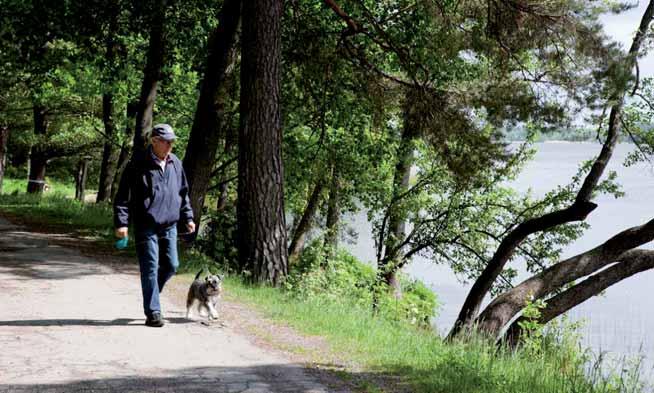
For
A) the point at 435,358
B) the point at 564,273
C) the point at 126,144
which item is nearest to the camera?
the point at 435,358

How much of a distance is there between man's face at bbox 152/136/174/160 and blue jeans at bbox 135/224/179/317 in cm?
73

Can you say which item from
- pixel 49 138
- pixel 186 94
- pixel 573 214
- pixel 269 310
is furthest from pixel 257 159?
pixel 49 138

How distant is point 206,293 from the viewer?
319 inches

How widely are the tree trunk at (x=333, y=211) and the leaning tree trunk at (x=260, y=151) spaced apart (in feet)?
23.7

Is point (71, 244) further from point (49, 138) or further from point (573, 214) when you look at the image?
point (49, 138)

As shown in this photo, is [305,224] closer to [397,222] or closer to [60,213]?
[397,222]

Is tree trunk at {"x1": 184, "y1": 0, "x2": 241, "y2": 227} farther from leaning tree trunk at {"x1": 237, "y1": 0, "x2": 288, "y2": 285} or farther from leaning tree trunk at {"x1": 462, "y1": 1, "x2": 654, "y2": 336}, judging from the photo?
leaning tree trunk at {"x1": 462, "y1": 1, "x2": 654, "y2": 336}

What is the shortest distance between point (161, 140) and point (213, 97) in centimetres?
738

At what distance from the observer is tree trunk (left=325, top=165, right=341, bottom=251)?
786 inches

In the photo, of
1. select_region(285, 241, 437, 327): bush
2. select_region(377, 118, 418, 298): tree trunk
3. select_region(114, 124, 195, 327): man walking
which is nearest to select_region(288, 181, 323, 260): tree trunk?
select_region(377, 118, 418, 298): tree trunk

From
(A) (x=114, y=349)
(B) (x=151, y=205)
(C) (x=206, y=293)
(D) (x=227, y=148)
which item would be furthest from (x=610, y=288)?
(A) (x=114, y=349)

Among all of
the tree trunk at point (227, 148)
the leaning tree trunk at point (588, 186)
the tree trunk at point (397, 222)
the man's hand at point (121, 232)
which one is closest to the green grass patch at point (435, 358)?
the man's hand at point (121, 232)

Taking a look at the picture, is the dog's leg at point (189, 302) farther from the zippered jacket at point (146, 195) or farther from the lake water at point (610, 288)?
the lake water at point (610, 288)

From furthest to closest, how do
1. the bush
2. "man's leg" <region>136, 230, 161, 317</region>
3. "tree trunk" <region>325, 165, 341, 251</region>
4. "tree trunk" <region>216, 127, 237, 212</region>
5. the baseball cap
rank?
"tree trunk" <region>325, 165, 341, 251</region>, "tree trunk" <region>216, 127, 237, 212</region>, the bush, "man's leg" <region>136, 230, 161, 317</region>, the baseball cap
